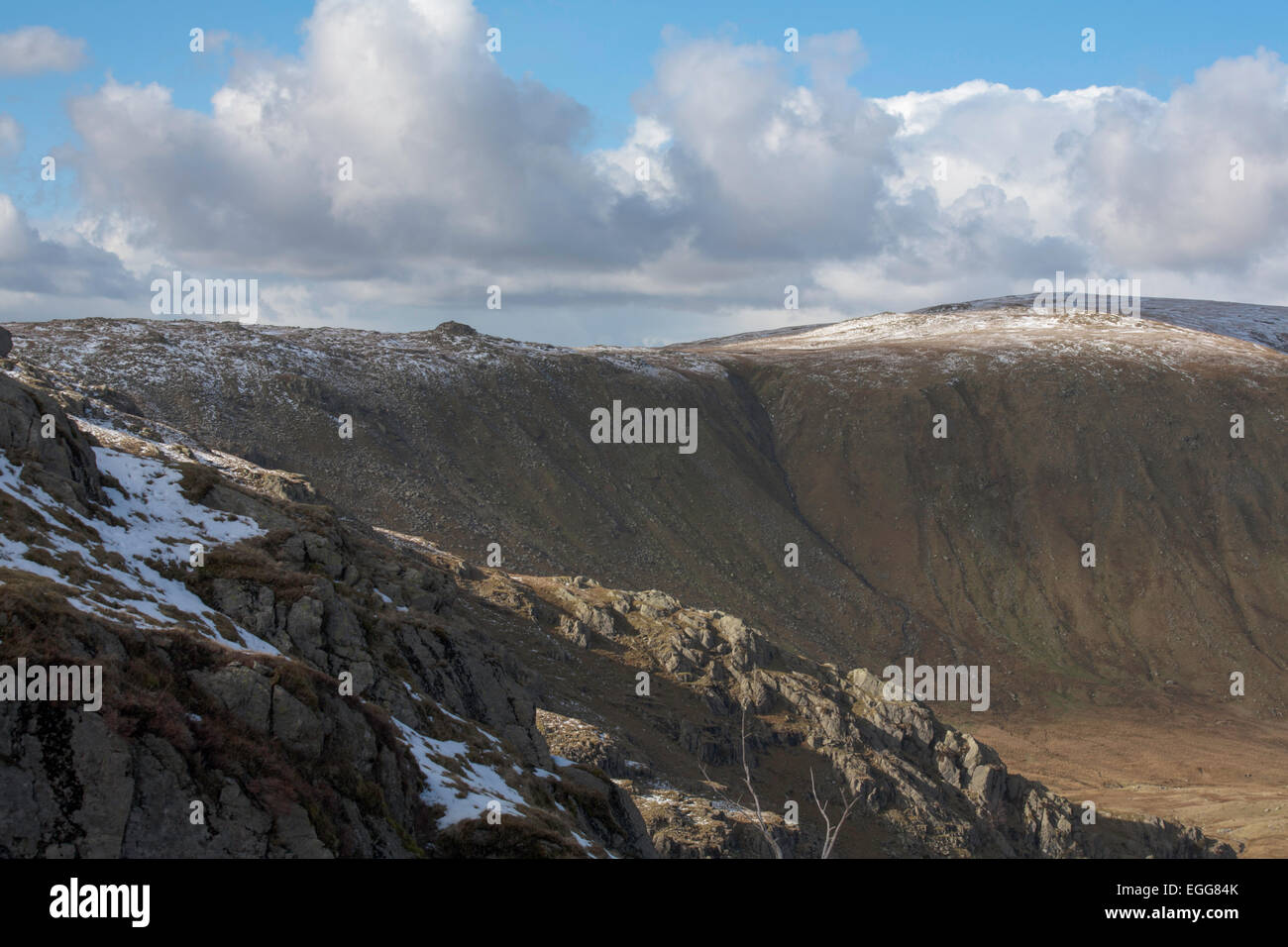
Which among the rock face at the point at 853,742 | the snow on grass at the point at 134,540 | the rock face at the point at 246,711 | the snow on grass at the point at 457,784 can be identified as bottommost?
the rock face at the point at 853,742

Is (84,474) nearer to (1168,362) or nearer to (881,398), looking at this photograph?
(881,398)

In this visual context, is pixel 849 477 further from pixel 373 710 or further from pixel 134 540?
pixel 373 710

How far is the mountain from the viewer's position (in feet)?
58.4

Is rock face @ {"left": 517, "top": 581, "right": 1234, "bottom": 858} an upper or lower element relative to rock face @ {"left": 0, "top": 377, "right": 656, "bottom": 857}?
lower

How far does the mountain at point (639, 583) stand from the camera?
1781cm

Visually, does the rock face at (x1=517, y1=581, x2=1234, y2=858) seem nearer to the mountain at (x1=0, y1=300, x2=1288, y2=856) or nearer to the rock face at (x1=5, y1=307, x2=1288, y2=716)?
the mountain at (x1=0, y1=300, x2=1288, y2=856)

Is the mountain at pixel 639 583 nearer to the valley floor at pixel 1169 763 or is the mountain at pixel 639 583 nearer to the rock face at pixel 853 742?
the rock face at pixel 853 742

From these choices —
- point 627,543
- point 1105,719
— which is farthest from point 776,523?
point 1105,719

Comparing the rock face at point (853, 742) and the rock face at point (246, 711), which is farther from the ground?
the rock face at point (246, 711)

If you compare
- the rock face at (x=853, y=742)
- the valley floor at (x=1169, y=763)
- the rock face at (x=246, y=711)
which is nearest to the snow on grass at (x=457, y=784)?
the rock face at (x=246, y=711)

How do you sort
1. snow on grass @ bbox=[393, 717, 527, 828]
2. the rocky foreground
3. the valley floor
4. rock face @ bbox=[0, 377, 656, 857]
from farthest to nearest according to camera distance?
the valley floor
snow on grass @ bbox=[393, 717, 527, 828]
the rocky foreground
rock face @ bbox=[0, 377, 656, 857]

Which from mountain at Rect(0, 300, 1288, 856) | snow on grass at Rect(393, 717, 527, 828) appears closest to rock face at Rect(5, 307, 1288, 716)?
mountain at Rect(0, 300, 1288, 856)

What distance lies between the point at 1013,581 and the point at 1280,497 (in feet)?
133

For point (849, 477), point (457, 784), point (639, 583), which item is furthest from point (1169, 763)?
point (457, 784)
